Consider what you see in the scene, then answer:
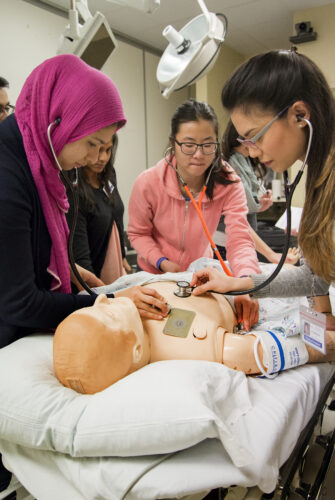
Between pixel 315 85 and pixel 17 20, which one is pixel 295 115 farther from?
pixel 17 20

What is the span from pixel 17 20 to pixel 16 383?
3089mm

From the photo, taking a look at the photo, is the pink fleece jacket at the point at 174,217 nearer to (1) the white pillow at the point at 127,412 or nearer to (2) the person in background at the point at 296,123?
(2) the person in background at the point at 296,123

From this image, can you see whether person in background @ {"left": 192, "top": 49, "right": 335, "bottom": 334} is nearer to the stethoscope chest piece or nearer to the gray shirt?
the gray shirt

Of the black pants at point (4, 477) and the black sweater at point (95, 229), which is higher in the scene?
the black sweater at point (95, 229)

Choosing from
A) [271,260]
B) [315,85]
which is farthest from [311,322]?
[271,260]

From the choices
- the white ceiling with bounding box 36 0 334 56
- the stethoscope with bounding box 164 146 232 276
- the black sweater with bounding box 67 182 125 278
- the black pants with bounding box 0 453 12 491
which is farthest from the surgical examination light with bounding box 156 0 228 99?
the white ceiling with bounding box 36 0 334 56

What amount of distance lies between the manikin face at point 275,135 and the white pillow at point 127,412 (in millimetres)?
634

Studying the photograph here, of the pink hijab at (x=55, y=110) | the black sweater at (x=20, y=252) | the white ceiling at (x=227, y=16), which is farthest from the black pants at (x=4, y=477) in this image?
the white ceiling at (x=227, y=16)

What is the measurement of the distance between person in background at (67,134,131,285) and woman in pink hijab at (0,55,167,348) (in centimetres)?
44

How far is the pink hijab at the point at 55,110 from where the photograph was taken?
3.51 feet

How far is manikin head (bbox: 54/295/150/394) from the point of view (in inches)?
36.8

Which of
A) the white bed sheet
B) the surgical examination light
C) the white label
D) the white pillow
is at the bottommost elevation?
the white bed sheet

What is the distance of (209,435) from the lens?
2.55 ft

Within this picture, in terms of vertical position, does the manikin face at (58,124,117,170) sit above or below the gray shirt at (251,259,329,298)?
above
